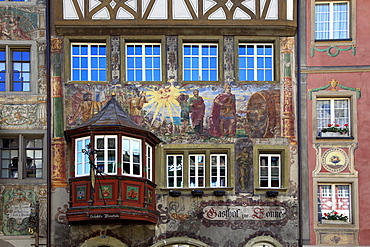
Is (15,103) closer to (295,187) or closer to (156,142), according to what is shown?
(156,142)

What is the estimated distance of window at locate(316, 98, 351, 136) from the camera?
26.5 m

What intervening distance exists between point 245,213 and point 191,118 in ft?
10.8

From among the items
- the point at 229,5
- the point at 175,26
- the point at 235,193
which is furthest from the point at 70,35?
the point at 235,193

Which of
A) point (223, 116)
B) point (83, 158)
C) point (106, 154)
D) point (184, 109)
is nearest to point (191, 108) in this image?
point (184, 109)

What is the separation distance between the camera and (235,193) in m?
26.0

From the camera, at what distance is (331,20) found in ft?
88.4

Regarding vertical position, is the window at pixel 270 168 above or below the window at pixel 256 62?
below

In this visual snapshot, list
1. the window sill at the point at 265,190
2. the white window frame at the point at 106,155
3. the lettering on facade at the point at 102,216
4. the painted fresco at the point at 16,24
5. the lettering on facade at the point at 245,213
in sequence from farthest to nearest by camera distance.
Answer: the painted fresco at the point at 16,24 < the window sill at the point at 265,190 < the lettering on facade at the point at 245,213 < the white window frame at the point at 106,155 < the lettering on facade at the point at 102,216

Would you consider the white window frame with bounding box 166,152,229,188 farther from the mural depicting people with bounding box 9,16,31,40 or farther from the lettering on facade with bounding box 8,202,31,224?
the mural depicting people with bounding box 9,16,31,40

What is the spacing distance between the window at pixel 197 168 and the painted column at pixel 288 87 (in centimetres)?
198

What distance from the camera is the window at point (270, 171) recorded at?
86.0 ft

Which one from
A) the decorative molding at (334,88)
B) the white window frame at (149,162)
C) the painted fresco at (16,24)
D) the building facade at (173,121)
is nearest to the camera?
the building facade at (173,121)

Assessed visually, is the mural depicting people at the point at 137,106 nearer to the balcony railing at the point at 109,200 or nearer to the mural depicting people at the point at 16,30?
the balcony railing at the point at 109,200

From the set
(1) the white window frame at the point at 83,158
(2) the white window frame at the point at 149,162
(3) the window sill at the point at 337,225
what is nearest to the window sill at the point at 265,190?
(3) the window sill at the point at 337,225
